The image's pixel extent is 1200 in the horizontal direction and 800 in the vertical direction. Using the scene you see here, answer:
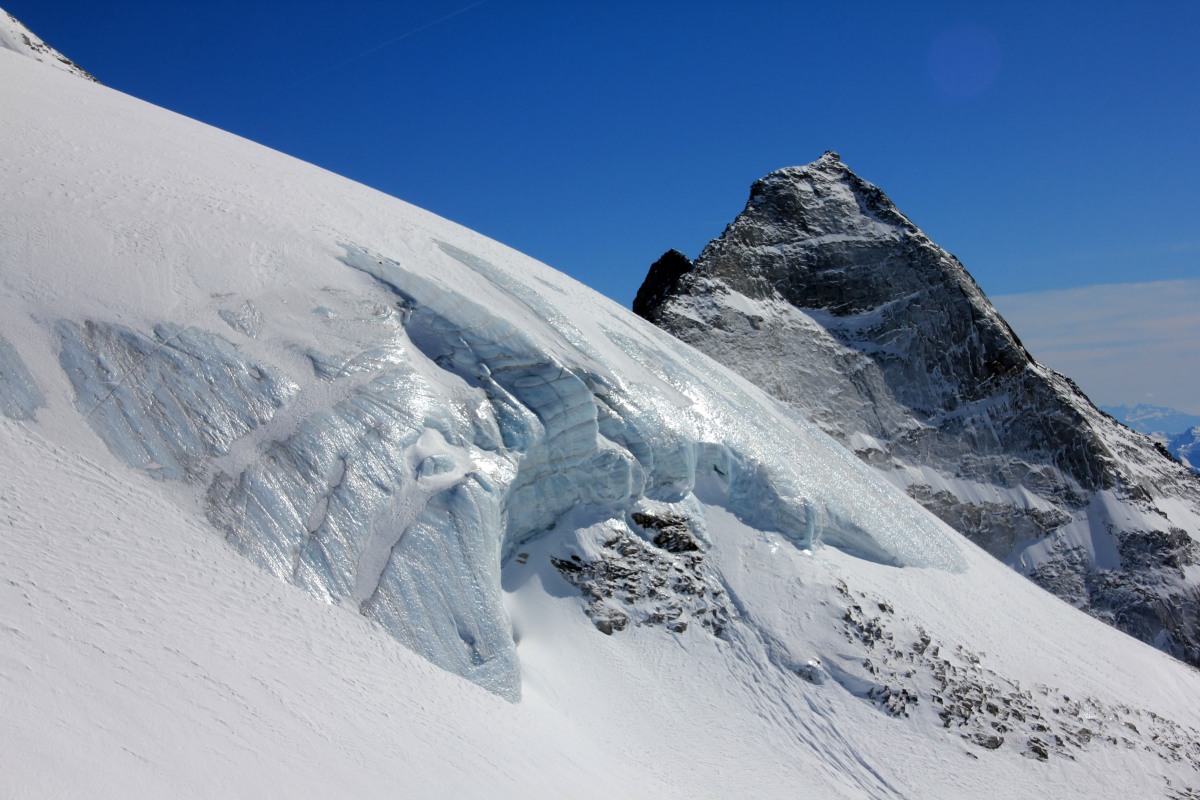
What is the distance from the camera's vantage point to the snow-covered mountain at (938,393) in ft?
161

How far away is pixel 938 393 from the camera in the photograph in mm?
55438

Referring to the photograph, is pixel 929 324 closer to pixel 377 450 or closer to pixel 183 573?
pixel 377 450

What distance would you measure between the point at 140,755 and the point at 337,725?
320 centimetres

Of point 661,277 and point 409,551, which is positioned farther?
point 661,277

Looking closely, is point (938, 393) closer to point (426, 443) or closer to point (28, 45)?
point (426, 443)

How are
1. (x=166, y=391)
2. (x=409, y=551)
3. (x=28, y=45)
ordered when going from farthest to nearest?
(x=28, y=45), (x=409, y=551), (x=166, y=391)

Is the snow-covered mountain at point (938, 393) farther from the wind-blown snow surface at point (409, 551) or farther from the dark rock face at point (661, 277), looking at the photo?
the wind-blown snow surface at point (409, 551)

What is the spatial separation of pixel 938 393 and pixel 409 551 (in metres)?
44.9

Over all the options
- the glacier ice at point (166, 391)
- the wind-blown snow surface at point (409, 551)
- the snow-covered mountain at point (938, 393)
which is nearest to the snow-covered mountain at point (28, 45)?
the wind-blown snow surface at point (409, 551)

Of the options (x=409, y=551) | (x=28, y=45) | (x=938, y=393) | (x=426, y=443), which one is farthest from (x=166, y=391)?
(x=938, y=393)

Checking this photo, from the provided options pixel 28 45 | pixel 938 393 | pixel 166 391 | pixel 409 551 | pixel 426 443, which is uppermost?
pixel 938 393

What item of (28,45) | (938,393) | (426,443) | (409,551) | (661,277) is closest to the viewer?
(409,551)

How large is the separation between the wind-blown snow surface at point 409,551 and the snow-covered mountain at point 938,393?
68.4ft

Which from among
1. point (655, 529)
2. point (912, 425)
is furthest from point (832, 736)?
point (912, 425)
